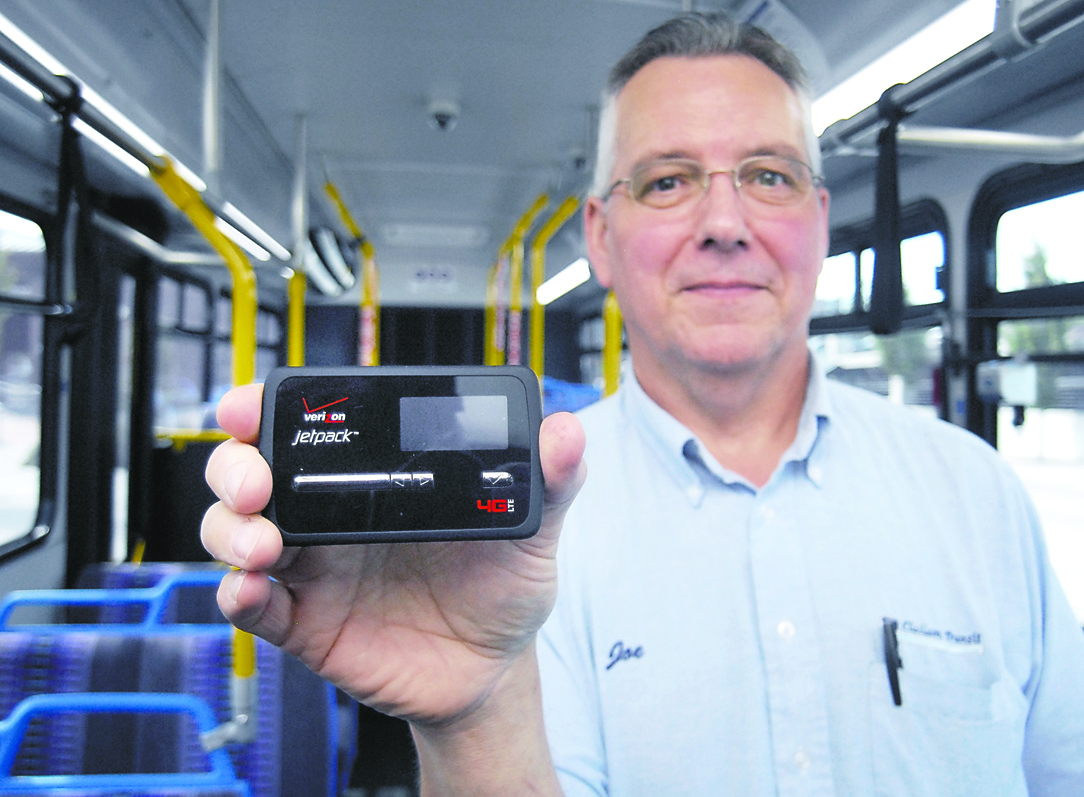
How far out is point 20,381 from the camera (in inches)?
128

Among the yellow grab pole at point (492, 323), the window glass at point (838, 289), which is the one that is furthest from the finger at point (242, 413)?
the yellow grab pole at point (492, 323)

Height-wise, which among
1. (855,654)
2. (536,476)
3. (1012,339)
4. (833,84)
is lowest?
(855,654)

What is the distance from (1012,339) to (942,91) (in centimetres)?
195

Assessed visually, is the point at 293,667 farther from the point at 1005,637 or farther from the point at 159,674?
the point at 1005,637

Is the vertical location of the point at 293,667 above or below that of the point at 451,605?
below

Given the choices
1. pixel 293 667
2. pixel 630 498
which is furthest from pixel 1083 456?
pixel 293 667

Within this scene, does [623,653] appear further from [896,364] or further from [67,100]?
[896,364]

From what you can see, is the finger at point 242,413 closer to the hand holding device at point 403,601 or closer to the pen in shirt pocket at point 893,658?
the hand holding device at point 403,601

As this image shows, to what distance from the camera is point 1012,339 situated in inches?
109

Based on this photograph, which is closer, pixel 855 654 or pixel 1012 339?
pixel 855 654

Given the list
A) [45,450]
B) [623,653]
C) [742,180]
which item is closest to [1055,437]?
[742,180]

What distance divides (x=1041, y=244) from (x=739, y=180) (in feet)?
7.72

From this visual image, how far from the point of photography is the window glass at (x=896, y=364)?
3227 mm

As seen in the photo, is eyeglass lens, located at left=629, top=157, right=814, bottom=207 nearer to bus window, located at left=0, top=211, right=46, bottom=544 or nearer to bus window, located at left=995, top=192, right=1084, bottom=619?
bus window, located at left=995, top=192, right=1084, bottom=619
